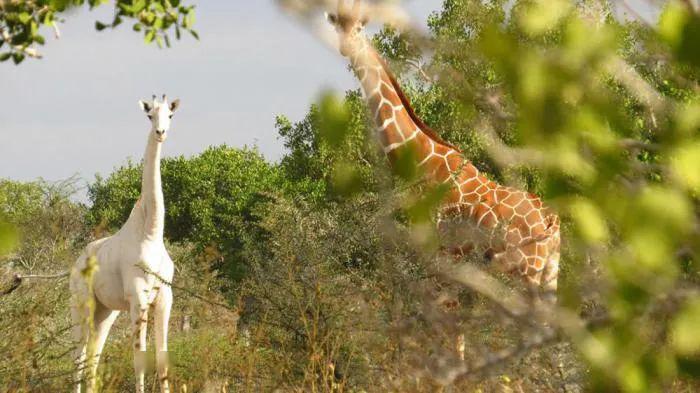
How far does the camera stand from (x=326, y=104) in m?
1.76

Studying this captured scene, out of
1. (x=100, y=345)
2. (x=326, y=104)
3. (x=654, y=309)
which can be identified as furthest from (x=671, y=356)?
(x=100, y=345)

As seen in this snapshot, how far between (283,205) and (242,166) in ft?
90.8

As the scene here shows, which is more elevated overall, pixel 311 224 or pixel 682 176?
pixel 682 176

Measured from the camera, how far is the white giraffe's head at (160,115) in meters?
10.2

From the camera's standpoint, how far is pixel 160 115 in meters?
10.3

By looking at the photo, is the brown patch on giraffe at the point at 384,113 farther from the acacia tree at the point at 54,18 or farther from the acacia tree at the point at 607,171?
the acacia tree at the point at 607,171

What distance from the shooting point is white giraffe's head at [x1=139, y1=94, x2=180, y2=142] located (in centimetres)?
1020

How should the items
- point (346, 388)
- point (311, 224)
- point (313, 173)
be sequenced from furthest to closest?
1. point (313, 173)
2. point (311, 224)
3. point (346, 388)

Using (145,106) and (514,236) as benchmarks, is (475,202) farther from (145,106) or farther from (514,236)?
(145,106)

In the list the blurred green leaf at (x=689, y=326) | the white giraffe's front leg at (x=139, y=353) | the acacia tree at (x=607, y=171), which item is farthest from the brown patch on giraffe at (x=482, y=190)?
the blurred green leaf at (x=689, y=326)

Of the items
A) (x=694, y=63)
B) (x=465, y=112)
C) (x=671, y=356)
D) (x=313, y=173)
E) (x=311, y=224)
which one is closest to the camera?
(x=694, y=63)

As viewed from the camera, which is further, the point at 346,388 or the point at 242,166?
the point at 242,166

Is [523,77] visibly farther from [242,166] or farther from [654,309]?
[242,166]

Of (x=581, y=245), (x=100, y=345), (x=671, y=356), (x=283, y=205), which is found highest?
(x=581, y=245)
